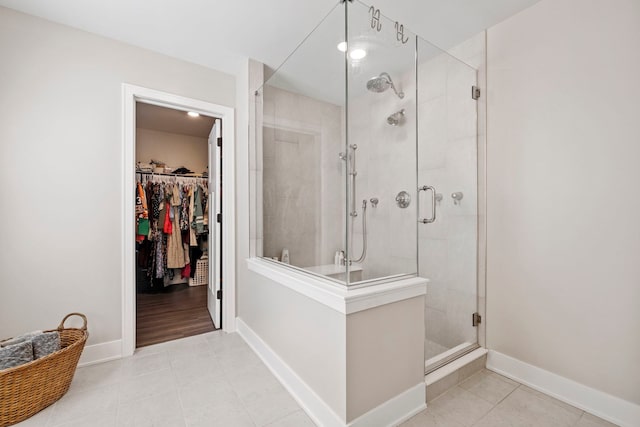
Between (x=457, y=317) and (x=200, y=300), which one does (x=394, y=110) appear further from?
(x=200, y=300)

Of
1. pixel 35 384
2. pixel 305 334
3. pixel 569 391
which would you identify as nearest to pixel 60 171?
pixel 35 384

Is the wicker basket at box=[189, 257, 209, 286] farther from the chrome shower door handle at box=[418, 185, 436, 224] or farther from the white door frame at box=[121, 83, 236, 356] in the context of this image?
the chrome shower door handle at box=[418, 185, 436, 224]

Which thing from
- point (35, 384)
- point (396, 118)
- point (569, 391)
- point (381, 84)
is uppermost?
point (381, 84)

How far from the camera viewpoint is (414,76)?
1.86 metres

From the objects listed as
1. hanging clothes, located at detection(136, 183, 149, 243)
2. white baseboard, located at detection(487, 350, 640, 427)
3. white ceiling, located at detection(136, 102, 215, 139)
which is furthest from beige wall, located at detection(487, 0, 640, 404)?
hanging clothes, located at detection(136, 183, 149, 243)

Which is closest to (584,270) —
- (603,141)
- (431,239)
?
(603,141)

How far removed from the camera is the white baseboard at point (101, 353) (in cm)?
205

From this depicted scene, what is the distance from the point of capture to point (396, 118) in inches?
74.5

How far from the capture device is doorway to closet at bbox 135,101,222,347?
346 cm

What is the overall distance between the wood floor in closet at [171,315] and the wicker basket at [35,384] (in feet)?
2.47

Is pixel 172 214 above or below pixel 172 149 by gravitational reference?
below

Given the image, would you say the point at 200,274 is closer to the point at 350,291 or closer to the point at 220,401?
the point at 220,401

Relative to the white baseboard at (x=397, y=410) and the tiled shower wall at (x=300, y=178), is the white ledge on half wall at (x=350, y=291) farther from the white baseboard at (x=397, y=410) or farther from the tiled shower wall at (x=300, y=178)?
the white baseboard at (x=397, y=410)

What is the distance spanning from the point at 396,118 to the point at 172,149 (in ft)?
13.4
